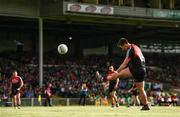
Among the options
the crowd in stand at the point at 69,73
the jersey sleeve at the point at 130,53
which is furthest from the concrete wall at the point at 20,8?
the jersey sleeve at the point at 130,53

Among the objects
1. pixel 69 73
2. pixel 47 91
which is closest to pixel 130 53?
pixel 47 91

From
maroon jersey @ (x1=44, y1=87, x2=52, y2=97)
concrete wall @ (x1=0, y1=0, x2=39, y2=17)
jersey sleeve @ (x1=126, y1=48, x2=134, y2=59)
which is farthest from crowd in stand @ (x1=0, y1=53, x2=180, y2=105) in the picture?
jersey sleeve @ (x1=126, y1=48, x2=134, y2=59)

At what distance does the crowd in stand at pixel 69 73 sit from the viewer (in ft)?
148

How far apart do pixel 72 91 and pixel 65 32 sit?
694 inches

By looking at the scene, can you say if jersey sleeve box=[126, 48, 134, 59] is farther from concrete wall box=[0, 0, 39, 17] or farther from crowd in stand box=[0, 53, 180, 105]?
concrete wall box=[0, 0, 39, 17]

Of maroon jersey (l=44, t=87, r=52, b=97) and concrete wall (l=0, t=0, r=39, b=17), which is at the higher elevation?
concrete wall (l=0, t=0, r=39, b=17)

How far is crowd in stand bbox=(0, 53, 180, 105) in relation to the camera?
4519 cm

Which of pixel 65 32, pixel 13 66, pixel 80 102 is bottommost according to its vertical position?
pixel 80 102

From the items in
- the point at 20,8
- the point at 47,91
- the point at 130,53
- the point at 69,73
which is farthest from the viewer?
the point at 69,73

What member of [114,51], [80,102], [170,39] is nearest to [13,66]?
[80,102]

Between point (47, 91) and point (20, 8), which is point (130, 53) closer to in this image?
point (47, 91)

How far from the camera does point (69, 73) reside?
5009 centimetres

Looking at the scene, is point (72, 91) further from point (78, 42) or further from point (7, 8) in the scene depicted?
point (78, 42)

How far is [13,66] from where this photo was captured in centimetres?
4844
